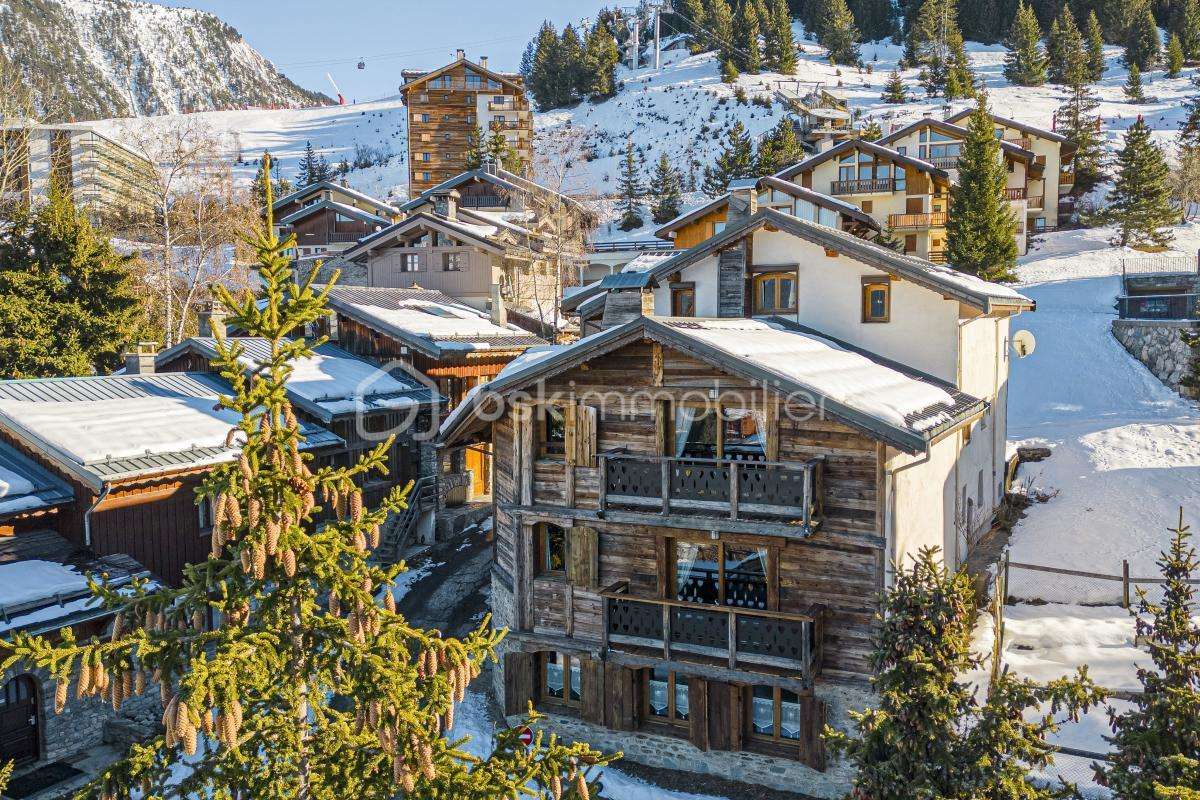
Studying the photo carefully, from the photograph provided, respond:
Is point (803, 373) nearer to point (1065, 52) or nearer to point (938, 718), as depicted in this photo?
point (938, 718)

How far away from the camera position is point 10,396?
845 inches

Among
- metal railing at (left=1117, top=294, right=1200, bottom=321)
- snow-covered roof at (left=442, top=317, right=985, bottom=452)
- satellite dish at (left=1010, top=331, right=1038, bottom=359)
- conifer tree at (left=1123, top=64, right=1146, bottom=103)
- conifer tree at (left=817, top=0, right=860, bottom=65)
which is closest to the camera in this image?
snow-covered roof at (left=442, top=317, right=985, bottom=452)

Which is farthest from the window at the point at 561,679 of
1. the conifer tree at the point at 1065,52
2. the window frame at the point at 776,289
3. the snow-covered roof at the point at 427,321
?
the conifer tree at the point at 1065,52

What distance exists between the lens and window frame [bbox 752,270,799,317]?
21500 millimetres

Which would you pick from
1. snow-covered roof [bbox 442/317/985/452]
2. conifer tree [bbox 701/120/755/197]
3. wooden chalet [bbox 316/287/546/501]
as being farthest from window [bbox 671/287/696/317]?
conifer tree [bbox 701/120/755/197]

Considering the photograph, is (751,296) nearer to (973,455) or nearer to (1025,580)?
(973,455)

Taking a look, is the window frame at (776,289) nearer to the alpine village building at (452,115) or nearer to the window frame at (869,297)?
the window frame at (869,297)

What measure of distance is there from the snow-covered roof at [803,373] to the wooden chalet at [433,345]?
12.0 m

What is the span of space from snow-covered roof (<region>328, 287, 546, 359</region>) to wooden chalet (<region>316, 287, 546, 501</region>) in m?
0.04

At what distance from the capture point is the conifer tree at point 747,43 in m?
106

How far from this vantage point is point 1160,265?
46.0 metres

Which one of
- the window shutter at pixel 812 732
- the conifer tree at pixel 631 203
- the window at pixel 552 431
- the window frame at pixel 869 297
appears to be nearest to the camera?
the window shutter at pixel 812 732

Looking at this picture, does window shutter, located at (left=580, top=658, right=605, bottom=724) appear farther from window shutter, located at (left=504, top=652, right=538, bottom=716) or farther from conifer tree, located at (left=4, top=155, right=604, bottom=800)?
conifer tree, located at (left=4, top=155, right=604, bottom=800)

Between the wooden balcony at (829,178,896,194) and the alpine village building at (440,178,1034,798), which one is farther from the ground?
the wooden balcony at (829,178,896,194)
